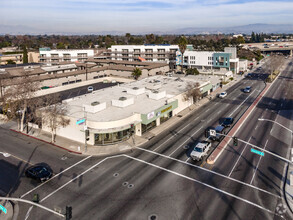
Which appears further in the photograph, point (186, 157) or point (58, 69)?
point (58, 69)

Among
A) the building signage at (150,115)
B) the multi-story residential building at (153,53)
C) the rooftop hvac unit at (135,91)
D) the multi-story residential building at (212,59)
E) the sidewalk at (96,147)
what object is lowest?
the sidewalk at (96,147)

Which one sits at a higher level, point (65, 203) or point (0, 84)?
point (0, 84)

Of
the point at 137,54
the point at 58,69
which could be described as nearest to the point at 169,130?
the point at 58,69

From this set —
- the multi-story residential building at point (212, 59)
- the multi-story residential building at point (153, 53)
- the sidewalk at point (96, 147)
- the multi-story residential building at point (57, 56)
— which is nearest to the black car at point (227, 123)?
the sidewalk at point (96, 147)

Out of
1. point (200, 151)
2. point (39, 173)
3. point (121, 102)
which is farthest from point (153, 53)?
point (39, 173)

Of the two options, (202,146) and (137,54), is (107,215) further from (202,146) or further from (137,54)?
(137,54)

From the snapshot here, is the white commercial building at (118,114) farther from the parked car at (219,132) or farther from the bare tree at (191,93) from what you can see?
the parked car at (219,132)

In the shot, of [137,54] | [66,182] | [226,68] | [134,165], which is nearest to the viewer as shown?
[66,182]
